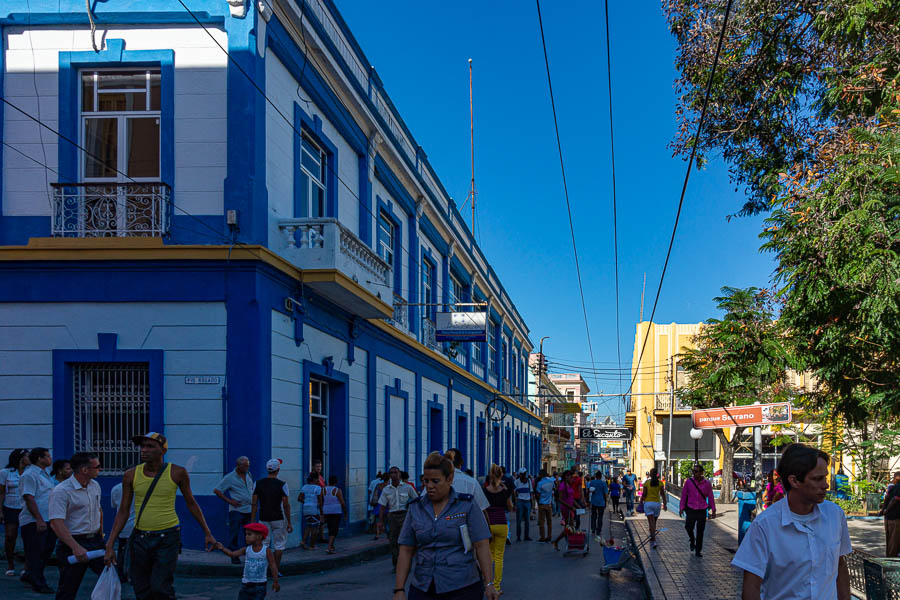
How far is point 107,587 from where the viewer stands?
23.0 feet

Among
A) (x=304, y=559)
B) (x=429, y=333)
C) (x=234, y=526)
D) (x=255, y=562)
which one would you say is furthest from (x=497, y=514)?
(x=429, y=333)

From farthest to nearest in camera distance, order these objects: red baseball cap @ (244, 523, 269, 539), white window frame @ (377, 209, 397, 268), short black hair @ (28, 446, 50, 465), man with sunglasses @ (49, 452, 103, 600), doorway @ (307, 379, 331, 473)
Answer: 1. white window frame @ (377, 209, 397, 268)
2. doorway @ (307, 379, 331, 473)
3. short black hair @ (28, 446, 50, 465)
4. red baseball cap @ (244, 523, 269, 539)
5. man with sunglasses @ (49, 452, 103, 600)

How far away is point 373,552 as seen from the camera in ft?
51.8

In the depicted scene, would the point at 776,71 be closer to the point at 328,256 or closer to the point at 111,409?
the point at 328,256

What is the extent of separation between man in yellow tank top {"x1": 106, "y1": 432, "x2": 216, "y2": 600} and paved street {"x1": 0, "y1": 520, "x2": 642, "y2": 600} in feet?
10.3

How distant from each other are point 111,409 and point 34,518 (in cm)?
421

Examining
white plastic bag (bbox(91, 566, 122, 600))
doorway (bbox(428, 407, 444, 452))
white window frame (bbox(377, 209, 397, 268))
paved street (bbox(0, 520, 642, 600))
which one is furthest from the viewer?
doorway (bbox(428, 407, 444, 452))

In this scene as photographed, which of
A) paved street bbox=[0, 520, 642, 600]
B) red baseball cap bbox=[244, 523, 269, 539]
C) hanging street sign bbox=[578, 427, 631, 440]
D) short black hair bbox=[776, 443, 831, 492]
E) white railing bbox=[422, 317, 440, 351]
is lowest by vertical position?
hanging street sign bbox=[578, 427, 631, 440]

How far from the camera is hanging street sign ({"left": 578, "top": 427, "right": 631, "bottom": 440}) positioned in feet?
143

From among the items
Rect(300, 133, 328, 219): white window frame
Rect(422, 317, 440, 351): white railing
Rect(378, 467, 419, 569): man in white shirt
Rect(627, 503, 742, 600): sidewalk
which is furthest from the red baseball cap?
Rect(422, 317, 440, 351): white railing

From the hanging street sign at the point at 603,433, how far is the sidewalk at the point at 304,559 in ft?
89.0

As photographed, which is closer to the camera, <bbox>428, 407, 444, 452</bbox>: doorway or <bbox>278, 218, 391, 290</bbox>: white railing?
<bbox>278, 218, 391, 290</bbox>: white railing

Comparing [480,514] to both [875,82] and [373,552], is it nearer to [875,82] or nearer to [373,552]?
[875,82]

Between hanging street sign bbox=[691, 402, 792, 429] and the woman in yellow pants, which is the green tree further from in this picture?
the woman in yellow pants
